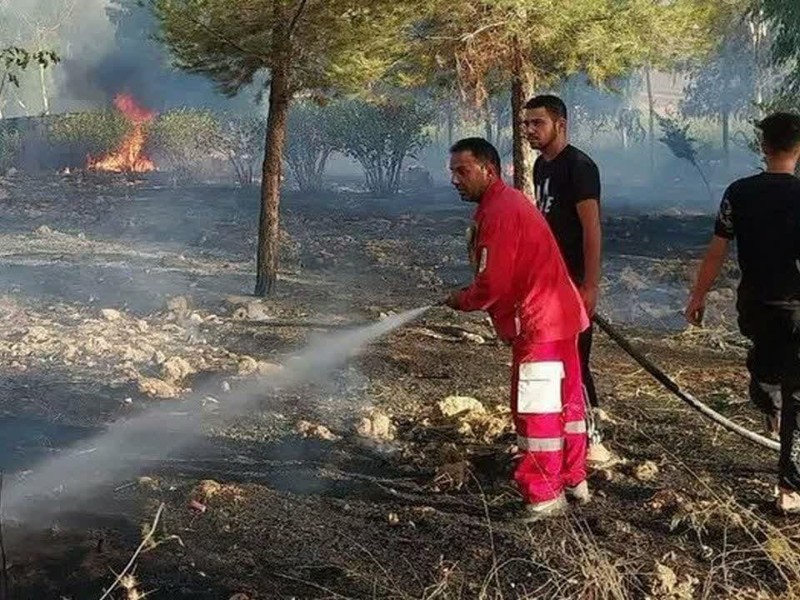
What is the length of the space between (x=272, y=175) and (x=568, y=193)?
21.2 feet

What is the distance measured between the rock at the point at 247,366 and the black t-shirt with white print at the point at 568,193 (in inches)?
127

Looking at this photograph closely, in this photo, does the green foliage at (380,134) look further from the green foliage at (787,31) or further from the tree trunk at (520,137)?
the tree trunk at (520,137)

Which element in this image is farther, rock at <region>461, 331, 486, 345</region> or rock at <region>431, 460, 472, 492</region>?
rock at <region>461, 331, 486, 345</region>

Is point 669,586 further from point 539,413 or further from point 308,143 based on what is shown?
point 308,143

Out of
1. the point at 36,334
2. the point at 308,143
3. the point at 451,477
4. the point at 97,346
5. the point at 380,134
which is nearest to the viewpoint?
the point at 451,477

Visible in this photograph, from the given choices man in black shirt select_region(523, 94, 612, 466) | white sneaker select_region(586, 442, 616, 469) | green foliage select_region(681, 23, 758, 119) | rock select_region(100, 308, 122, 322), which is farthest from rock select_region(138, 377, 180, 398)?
green foliage select_region(681, 23, 758, 119)

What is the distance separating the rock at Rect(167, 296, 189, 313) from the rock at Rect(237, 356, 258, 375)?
97.4 inches

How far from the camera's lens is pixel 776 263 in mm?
3797

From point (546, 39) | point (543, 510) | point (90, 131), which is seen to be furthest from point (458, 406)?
point (90, 131)

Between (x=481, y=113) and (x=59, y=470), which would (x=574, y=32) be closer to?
(x=481, y=113)

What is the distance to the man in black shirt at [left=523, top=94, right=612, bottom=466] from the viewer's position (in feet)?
13.5

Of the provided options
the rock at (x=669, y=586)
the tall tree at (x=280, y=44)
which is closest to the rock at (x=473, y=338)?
the tall tree at (x=280, y=44)

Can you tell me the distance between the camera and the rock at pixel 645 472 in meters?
4.30

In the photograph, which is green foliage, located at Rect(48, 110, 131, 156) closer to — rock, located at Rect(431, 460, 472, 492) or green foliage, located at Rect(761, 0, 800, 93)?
green foliage, located at Rect(761, 0, 800, 93)
